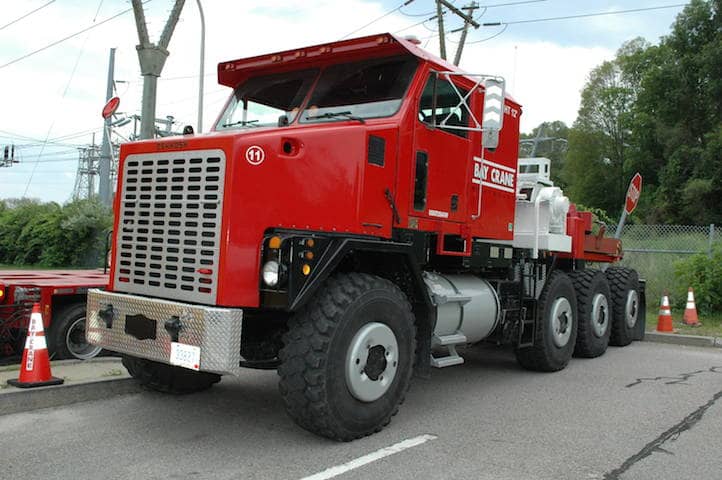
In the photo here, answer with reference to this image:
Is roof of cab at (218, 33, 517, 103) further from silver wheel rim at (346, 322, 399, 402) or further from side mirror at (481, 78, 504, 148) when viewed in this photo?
silver wheel rim at (346, 322, 399, 402)

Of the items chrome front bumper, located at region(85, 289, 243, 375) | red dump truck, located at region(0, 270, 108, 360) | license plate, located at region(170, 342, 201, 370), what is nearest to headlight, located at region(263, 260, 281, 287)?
chrome front bumper, located at region(85, 289, 243, 375)

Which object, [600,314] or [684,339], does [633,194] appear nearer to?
[684,339]

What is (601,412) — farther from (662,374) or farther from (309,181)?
(309,181)

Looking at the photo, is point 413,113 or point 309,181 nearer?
point 309,181

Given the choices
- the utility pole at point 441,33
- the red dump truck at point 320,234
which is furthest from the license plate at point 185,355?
the utility pole at point 441,33

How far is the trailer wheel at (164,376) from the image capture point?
595 centimetres

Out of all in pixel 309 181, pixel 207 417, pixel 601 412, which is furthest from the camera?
pixel 601 412

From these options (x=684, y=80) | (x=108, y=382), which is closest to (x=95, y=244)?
(x=108, y=382)

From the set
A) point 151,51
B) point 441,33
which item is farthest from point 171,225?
point 441,33

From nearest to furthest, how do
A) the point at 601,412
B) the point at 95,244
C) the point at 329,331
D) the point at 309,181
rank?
the point at 329,331
the point at 309,181
the point at 601,412
the point at 95,244

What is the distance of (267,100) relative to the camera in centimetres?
623

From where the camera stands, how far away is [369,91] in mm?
5887

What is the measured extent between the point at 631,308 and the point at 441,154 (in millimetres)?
5972

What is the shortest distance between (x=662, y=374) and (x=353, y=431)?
195 inches
